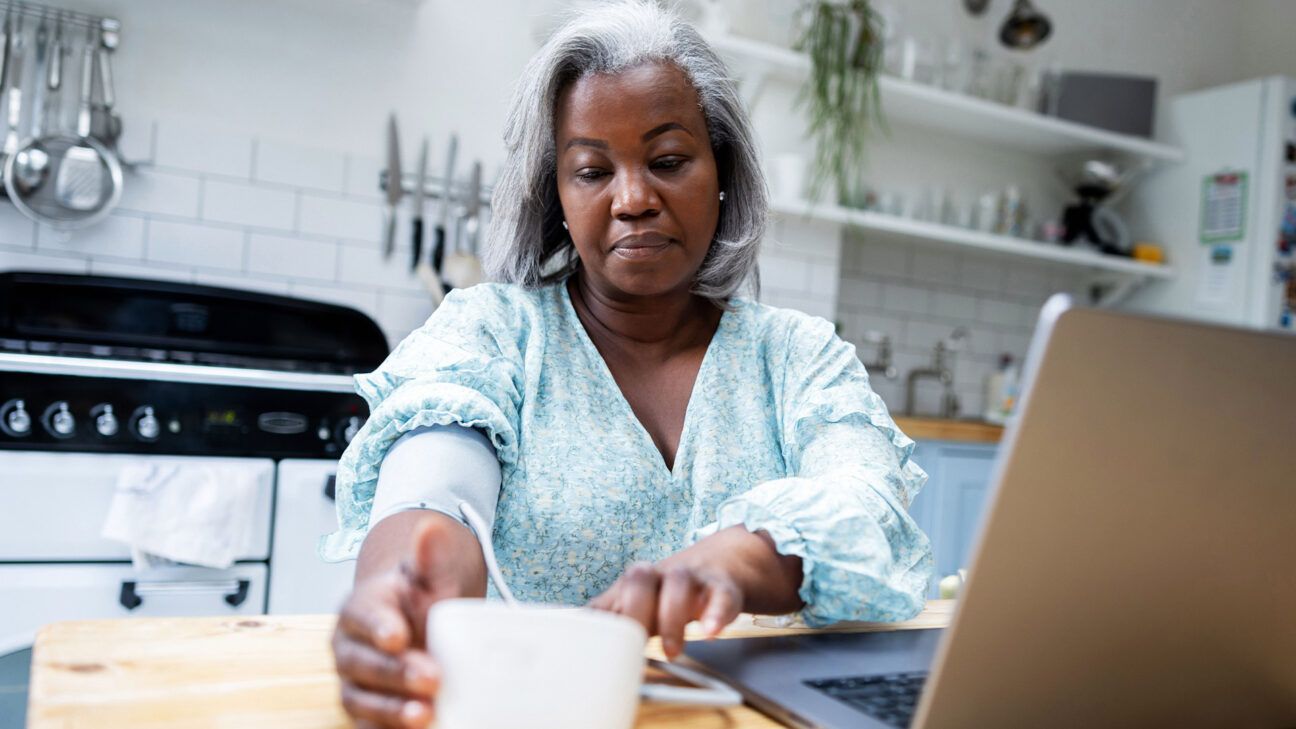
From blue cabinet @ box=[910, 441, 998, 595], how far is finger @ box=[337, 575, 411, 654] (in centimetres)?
239

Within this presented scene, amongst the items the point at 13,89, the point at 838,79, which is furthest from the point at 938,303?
the point at 13,89

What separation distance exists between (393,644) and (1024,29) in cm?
325

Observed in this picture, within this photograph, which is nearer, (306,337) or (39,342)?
(39,342)

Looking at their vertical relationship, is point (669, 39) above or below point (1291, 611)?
above

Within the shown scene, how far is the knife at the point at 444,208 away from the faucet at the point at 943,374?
5.35 feet

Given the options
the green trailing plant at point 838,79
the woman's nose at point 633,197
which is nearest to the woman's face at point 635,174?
the woman's nose at point 633,197

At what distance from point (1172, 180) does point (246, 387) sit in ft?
10.6

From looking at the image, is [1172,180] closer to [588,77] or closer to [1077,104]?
[1077,104]

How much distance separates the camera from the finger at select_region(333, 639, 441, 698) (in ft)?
1.37

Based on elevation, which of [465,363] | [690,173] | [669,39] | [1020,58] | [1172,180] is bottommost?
[465,363]

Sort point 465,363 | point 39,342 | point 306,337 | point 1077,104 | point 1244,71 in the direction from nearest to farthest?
point 465,363 → point 39,342 → point 306,337 → point 1077,104 → point 1244,71

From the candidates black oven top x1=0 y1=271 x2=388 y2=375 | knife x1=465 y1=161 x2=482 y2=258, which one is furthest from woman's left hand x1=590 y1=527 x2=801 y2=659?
knife x1=465 y1=161 x2=482 y2=258

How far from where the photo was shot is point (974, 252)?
3.54 m

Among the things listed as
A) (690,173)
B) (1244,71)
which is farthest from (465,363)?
(1244,71)
